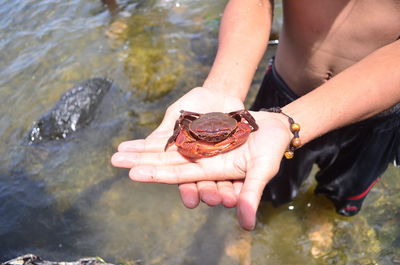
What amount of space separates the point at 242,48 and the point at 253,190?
58.5 inches

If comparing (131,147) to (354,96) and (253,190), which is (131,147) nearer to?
(253,190)

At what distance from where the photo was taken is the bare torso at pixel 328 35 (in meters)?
2.68

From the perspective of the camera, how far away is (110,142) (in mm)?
5508

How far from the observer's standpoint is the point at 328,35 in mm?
2953

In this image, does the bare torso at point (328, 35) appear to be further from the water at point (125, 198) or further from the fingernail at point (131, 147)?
the water at point (125, 198)

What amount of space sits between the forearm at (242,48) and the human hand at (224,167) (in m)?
0.46

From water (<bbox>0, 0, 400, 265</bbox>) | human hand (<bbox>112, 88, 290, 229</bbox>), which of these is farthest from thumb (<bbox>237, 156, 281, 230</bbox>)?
water (<bbox>0, 0, 400, 265</bbox>)

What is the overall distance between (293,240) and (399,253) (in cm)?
120

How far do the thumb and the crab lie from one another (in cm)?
38

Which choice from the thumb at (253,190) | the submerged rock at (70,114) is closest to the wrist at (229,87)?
the thumb at (253,190)

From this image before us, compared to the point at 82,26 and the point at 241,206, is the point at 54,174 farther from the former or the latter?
the point at 82,26

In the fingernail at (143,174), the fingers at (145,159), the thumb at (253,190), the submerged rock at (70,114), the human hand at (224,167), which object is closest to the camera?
the thumb at (253,190)

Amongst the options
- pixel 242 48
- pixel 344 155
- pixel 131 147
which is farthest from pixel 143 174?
pixel 344 155

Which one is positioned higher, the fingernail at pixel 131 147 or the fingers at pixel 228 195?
the fingernail at pixel 131 147
